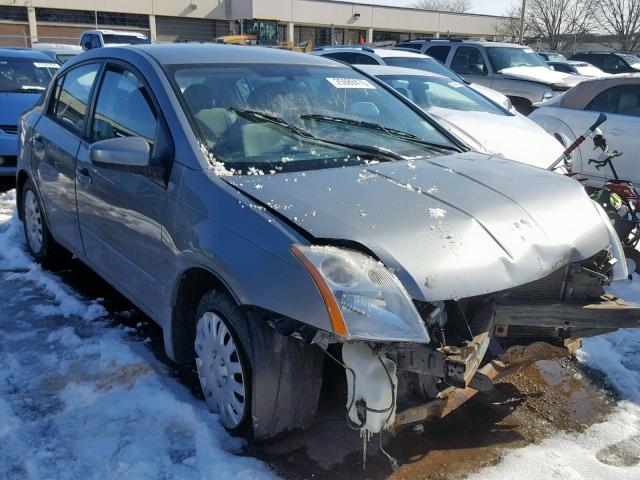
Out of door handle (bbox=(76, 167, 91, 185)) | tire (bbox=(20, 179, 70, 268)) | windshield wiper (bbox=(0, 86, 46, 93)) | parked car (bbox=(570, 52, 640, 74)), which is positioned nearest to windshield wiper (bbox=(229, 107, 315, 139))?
door handle (bbox=(76, 167, 91, 185))

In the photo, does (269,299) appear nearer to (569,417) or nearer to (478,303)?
(478,303)

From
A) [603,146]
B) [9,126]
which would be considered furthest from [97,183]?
[9,126]

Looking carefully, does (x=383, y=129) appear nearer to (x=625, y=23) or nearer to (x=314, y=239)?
(x=314, y=239)

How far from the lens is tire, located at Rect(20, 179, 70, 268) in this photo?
4.98 meters

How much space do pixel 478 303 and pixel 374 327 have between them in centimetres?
62

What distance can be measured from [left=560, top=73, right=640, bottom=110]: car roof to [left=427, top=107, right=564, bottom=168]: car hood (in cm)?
129

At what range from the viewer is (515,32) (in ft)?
166

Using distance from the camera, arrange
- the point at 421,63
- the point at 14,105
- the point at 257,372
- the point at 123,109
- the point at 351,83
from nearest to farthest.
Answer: the point at 257,372
the point at 123,109
the point at 351,83
the point at 14,105
the point at 421,63

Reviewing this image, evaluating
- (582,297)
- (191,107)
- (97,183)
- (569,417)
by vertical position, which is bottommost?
(569,417)

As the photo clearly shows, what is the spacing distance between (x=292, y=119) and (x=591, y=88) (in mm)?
5965

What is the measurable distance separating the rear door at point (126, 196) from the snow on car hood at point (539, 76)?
1007cm

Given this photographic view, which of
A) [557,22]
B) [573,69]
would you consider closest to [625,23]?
[557,22]

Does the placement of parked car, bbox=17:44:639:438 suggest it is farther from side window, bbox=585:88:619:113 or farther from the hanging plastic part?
side window, bbox=585:88:619:113

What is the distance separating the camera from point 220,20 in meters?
45.5
